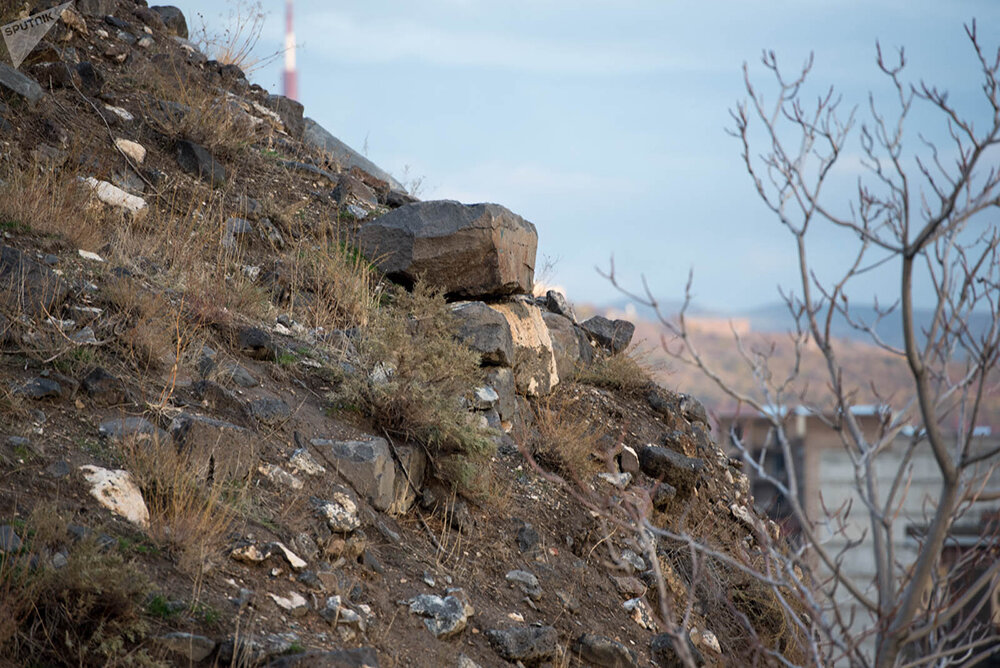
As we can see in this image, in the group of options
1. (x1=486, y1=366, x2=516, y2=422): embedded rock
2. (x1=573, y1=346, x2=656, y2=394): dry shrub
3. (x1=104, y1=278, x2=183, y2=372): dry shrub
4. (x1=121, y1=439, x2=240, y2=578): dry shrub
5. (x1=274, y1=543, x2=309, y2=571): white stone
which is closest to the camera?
(x1=121, y1=439, x2=240, y2=578): dry shrub

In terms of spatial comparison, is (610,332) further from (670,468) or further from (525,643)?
(525,643)

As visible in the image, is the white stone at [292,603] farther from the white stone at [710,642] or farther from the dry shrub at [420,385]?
the white stone at [710,642]

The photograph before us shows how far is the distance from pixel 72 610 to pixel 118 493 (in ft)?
2.37

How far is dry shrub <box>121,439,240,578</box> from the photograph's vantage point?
3354 mm

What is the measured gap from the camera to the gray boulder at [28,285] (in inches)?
170

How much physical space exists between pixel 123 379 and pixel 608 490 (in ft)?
10.4

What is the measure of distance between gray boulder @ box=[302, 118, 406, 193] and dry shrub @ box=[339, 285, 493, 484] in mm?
4337

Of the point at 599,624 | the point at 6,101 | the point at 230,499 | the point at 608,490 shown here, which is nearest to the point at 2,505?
the point at 230,499

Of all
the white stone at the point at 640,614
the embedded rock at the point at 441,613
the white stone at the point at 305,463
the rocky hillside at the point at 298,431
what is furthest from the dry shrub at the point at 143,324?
the white stone at the point at 640,614

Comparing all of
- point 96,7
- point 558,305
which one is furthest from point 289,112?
point 558,305

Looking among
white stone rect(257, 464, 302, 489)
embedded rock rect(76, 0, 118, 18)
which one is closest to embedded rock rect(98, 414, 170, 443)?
white stone rect(257, 464, 302, 489)

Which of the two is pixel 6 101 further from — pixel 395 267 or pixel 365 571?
pixel 365 571

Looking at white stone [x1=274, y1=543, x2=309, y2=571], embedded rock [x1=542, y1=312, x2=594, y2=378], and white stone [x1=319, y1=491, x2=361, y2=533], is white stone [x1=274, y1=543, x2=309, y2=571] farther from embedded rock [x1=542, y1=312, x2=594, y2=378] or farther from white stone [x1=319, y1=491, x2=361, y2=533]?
embedded rock [x1=542, y1=312, x2=594, y2=378]

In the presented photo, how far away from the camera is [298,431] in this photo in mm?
4508
